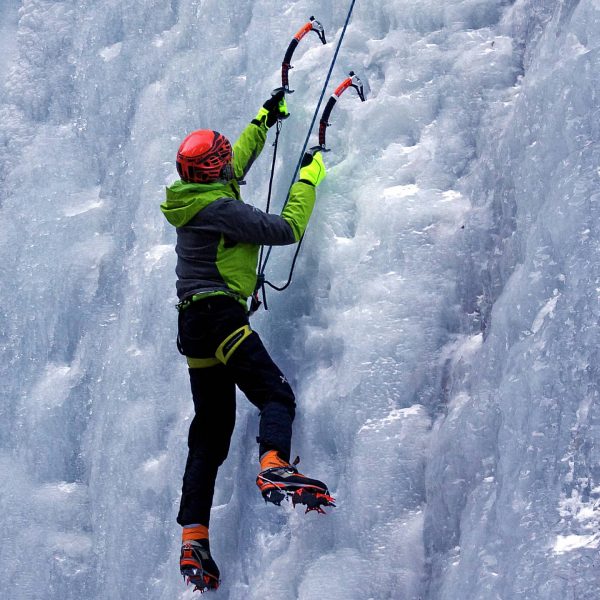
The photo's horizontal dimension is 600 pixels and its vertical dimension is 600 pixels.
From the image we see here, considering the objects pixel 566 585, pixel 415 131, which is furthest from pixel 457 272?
pixel 566 585

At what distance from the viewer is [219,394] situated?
369 centimetres

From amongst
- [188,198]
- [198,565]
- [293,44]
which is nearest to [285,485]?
[198,565]

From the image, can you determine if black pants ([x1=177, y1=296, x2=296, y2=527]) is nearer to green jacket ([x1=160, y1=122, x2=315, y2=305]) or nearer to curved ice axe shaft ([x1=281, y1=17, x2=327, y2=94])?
green jacket ([x1=160, y1=122, x2=315, y2=305])

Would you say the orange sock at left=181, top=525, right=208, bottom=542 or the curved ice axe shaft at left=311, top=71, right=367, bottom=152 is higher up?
the curved ice axe shaft at left=311, top=71, right=367, bottom=152

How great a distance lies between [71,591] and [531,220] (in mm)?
2666

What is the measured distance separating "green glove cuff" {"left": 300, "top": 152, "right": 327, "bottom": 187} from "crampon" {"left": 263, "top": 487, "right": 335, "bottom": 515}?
4.09ft

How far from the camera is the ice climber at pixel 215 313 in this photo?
3492 millimetres

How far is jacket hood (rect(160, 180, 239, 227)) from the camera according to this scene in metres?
3.52

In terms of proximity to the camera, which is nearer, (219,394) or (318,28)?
(219,394)

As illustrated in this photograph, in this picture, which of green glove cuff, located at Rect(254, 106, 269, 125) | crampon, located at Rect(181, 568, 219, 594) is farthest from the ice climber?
green glove cuff, located at Rect(254, 106, 269, 125)

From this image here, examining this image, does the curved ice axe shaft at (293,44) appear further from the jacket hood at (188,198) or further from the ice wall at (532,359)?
the ice wall at (532,359)

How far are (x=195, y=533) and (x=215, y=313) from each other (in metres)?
0.83

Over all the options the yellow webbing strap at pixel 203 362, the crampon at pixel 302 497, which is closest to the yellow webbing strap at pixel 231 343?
the yellow webbing strap at pixel 203 362

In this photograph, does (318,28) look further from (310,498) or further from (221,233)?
(310,498)
